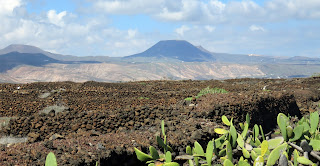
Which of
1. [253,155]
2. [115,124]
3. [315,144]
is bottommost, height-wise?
[115,124]

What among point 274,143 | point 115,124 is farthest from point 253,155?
point 115,124

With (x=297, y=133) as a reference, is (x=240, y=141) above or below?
below

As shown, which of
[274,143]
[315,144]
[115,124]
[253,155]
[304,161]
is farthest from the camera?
[115,124]

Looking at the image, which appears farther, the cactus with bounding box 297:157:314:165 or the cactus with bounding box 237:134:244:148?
the cactus with bounding box 237:134:244:148

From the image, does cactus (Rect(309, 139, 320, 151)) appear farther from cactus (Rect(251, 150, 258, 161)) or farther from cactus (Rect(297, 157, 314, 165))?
cactus (Rect(251, 150, 258, 161))

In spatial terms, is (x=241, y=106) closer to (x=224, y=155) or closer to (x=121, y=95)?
(x=224, y=155)

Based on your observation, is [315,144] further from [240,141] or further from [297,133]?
[240,141]

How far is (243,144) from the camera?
14.9ft

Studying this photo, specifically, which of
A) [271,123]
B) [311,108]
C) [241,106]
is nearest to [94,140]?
[241,106]

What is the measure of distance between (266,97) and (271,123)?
78cm

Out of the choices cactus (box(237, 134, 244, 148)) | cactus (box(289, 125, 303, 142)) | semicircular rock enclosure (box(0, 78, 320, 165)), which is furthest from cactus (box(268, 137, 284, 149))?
semicircular rock enclosure (box(0, 78, 320, 165))

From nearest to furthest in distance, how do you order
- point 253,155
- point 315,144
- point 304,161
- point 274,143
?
point 304,161
point 253,155
point 315,144
point 274,143

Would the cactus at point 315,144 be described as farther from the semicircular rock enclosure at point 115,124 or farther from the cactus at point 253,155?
the semicircular rock enclosure at point 115,124

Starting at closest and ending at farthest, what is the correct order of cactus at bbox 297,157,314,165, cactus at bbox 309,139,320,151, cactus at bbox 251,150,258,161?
cactus at bbox 297,157,314,165
cactus at bbox 251,150,258,161
cactus at bbox 309,139,320,151
